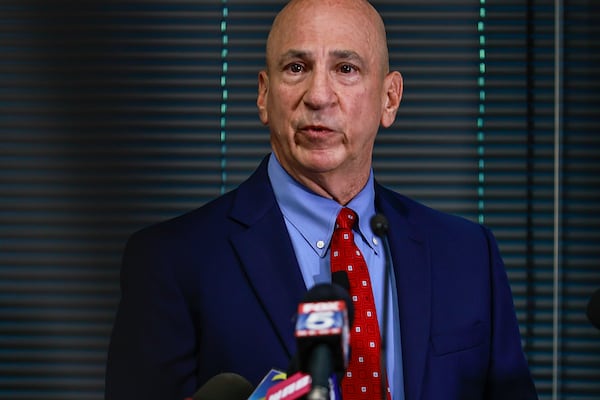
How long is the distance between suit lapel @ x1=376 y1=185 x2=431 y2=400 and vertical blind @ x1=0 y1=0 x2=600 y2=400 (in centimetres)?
91

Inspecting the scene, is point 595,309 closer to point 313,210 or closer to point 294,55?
point 313,210

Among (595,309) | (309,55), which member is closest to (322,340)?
(595,309)

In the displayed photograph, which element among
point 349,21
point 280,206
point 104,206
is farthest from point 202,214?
Answer: point 104,206

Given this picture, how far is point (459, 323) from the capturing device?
1762 millimetres

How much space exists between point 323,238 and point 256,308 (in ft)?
0.61

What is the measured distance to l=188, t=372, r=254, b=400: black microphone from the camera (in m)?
1.23

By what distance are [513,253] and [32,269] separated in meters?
1.43

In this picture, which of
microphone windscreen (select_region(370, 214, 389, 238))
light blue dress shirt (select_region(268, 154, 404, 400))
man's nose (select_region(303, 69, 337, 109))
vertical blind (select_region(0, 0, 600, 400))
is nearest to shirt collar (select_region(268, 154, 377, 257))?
light blue dress shirt (select_region(268, 154, 404, 400))

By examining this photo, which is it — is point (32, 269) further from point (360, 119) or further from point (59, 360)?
point (360, 119)

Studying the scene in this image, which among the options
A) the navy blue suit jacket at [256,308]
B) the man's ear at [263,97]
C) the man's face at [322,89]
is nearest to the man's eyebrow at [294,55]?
the man's face at [322,89]

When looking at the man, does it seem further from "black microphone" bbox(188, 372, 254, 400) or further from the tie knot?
"black microphone" bbox(188, 372, 254, 400)

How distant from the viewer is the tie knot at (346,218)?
68.9 inches

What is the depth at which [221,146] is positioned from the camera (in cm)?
278

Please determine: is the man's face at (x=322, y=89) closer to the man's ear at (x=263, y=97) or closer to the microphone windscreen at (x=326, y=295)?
the man's ear at (x=263, y=97)
